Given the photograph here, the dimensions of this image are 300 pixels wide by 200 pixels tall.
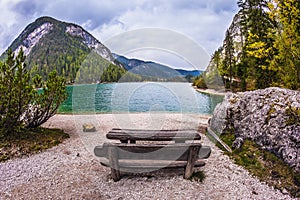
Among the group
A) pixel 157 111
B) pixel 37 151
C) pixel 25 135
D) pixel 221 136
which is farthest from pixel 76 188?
pixel 157 111

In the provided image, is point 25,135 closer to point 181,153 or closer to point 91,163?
point 91,163

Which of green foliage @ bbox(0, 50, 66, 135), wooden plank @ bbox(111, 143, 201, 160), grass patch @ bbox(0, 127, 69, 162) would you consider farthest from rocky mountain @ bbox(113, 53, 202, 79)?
grass patch @ bbox(0, 127, 69, 162)

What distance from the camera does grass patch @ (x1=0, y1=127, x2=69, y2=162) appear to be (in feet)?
23.9

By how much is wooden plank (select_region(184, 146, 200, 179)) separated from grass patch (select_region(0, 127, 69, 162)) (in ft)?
16.2

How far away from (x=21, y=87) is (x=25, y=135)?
1842 mm

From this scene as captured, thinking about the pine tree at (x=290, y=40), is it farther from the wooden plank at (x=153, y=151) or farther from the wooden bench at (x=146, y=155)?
the wooden plank at (x=153, y=151)

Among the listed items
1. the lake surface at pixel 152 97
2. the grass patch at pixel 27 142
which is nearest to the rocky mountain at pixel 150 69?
the lake surface at pixel 152 97

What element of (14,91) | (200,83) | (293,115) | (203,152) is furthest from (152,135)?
(200,83)

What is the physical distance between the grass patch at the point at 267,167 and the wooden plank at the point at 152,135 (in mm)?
1704

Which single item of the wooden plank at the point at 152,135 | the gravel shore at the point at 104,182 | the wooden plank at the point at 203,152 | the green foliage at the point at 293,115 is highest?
the green foliage at the point at 293,115

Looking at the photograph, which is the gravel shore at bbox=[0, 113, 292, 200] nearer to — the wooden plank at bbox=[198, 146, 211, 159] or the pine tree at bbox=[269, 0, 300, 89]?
the wooden plank at bbox=[198, 146, 211, 159]

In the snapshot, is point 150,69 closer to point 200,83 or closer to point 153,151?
point 153,151

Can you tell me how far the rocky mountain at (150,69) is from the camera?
278 inches

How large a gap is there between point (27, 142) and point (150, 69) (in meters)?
4.89
